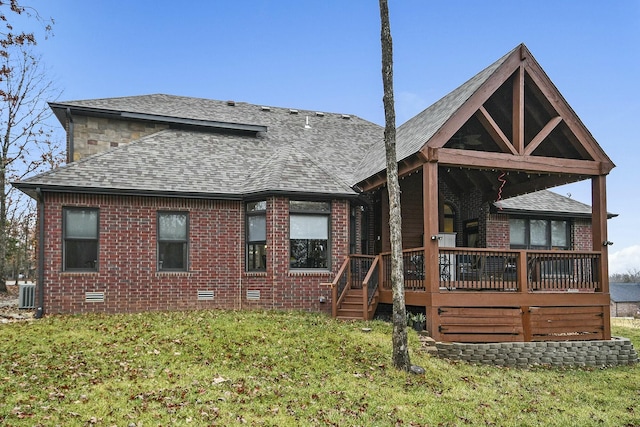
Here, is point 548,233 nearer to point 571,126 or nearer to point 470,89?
point 571,126

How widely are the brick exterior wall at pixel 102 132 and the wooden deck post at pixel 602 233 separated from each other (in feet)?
43.9

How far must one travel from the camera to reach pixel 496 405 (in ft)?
25.9

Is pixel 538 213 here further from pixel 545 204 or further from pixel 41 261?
pixel 41 261

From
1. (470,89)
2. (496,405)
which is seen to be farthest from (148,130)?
(496,405)

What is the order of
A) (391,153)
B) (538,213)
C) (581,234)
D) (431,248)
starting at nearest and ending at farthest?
(391,153) < (431,248) < (538,213) < (581,234)

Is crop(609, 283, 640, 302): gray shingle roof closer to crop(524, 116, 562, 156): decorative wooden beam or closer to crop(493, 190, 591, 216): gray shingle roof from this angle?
crop(493, 190, 591, 216): gray shingle roof

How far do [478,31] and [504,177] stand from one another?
7047 mm

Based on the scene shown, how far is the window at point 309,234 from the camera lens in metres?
14.6

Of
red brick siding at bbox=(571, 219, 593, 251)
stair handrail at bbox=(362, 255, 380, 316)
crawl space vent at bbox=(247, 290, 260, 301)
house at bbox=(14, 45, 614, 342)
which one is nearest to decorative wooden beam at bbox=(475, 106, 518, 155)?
house at bbox=(14, 45, 614, 342)

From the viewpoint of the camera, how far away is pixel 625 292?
39.9 meters

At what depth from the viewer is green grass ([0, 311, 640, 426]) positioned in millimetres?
6789

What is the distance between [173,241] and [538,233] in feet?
42.8

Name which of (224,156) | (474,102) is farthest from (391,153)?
(224,156)

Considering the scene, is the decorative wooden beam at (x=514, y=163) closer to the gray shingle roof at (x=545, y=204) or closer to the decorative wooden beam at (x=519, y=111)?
the decorative wooden beam at (x=519, y=111)
